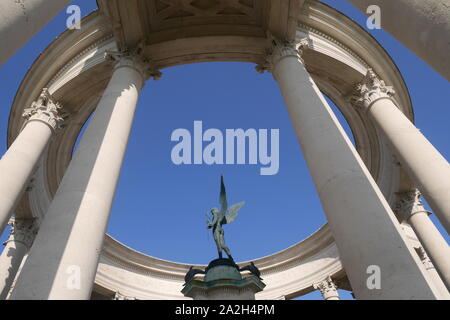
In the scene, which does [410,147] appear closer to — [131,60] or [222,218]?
[222,218]

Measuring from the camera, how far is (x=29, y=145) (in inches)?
906

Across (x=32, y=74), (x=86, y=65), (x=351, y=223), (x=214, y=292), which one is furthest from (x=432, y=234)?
(x=32, y=74)

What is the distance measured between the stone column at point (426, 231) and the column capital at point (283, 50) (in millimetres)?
20454

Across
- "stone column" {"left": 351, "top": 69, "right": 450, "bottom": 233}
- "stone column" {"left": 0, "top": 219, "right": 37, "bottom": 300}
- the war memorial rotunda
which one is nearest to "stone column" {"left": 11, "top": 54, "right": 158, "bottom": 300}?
the war memorial rotunda

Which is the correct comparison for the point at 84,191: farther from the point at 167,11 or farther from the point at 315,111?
the point at 167,11

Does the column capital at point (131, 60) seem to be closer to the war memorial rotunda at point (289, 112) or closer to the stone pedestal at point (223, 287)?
the war memorial rotunda at point (289, 112)

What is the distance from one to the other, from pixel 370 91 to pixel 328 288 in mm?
28537

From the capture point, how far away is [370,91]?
2683 cm

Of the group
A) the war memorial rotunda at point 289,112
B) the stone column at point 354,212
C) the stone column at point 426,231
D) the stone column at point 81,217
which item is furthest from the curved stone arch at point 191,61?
the stone column at point 354,212

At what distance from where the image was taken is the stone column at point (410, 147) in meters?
19.8

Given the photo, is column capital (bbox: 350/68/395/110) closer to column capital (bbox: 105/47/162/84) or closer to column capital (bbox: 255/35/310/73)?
column capital (bbox: 255/35/310/73)

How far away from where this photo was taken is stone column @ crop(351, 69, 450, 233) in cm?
1984

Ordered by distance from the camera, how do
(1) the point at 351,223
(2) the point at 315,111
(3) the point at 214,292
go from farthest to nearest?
1. (3) the point at 214,292
2. (2) the point at 315,111
3. (1) the point at 351,223
